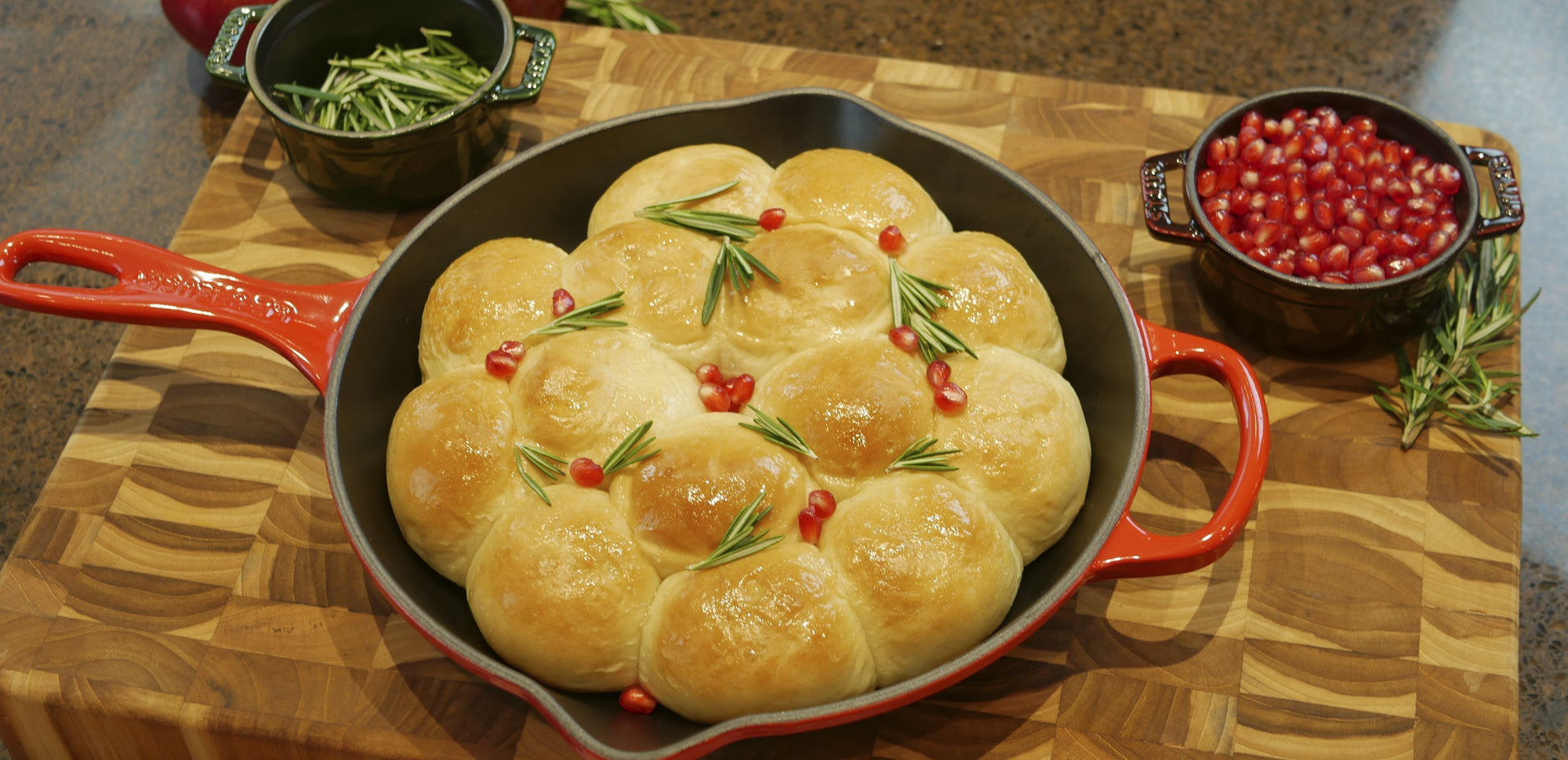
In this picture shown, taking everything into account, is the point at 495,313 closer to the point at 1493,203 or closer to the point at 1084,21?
the point at 1493,203

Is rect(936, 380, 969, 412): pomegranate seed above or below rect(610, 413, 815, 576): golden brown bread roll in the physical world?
above

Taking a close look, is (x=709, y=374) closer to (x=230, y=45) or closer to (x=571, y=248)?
(x=571, y=248)

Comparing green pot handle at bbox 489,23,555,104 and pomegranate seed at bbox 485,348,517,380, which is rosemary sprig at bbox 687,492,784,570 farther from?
green pot handle at bbox 489,23,555,104

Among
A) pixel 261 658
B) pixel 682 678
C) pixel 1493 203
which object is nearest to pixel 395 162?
pixel 261 658

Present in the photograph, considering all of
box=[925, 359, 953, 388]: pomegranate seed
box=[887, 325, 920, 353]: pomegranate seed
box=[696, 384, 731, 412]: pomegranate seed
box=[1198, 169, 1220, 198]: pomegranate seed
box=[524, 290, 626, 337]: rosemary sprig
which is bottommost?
box=[696, 384, 731, 412]: pomegranate seed

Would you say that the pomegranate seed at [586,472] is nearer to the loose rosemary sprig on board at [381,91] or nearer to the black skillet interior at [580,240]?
the black skillet interior at [580,240]

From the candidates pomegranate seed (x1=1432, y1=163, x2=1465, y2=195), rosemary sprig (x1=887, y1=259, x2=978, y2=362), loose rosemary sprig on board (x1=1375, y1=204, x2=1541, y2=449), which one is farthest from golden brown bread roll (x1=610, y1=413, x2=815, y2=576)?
pomegranate seed (x1=1432, y1=163, x2=1465, y2=195)

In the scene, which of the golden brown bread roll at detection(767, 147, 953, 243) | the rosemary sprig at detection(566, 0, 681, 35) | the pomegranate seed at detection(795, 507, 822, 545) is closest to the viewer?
the pomegranate seed at detection(795, 507, 822, 545)

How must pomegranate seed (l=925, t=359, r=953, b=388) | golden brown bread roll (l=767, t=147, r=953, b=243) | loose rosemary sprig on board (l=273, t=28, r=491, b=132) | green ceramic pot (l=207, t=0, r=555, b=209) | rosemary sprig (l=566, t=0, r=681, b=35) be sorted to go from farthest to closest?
1. rosemary sprig (l=566, t=0, r=681, b=35)
2. loose rosemary sprig on board (l=273, t=28, r=491, b=132)
3. green ceramic pot (l=207, t=0, r=555, b=209)
4. golden brown bread roll (l=767, t=147, r=953, b=243)
5. pomegranate seed (l=925, t=359, r=953, b=388)
